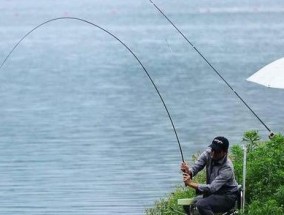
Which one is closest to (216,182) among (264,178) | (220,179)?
(220,179)

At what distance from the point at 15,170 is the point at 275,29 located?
35701 millimetres

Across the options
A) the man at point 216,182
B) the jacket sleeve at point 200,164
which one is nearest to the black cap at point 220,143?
the man at point 216,182

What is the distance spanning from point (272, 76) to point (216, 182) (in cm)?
170

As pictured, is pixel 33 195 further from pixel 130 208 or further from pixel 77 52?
pixel 77 52

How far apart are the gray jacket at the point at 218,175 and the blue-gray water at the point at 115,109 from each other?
212 inches

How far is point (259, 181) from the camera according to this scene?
9969 millimetres

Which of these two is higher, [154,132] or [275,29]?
[154,132]

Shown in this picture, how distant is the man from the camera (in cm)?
888

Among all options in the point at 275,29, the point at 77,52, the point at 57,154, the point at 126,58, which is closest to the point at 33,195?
the point at 57,154

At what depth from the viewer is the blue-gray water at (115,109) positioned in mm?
16791

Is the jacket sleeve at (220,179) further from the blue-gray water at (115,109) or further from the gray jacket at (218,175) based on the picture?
the blue-gray water at (115,109)

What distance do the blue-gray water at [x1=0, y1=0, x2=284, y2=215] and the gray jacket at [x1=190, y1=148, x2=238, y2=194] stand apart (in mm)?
5397

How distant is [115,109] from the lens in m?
27.4

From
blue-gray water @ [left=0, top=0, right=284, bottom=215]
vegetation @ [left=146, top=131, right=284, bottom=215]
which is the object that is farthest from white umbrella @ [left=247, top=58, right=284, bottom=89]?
blue-gray water @ [left=0, top=0, right=284, bottom=215]
